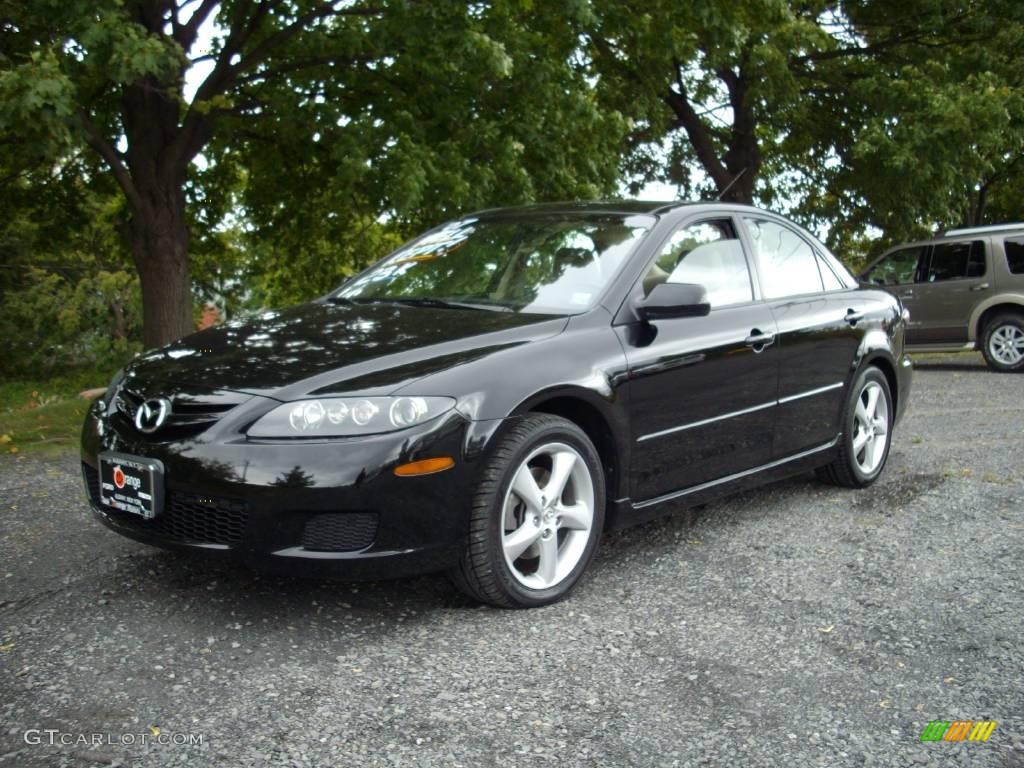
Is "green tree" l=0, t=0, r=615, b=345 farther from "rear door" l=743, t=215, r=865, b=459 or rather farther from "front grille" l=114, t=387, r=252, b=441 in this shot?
"front grille" l=114, t=387, r=252, b=441

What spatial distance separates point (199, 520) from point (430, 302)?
5.00 ft

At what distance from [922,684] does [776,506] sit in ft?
8.34

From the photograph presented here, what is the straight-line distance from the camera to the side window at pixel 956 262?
48.4 feet

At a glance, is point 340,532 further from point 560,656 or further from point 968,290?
point 968,290

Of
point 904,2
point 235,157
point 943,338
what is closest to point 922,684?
point 943,338

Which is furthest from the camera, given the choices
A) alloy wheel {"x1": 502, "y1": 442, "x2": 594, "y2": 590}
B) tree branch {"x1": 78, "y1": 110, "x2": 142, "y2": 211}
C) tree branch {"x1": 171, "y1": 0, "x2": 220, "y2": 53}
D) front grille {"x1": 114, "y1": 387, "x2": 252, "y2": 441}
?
tree branch {"x1": 171, "y1": 0, "x2": 220, "y2": 53}

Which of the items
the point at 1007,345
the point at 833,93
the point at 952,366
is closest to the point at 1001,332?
the point at 1007,345

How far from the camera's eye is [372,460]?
375 cm

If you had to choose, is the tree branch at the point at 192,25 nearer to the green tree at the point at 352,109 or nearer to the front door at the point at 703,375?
the green tree at the point at 352,109

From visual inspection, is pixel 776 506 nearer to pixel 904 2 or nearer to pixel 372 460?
pixel 372 460

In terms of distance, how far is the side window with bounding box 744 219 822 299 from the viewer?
225 inches

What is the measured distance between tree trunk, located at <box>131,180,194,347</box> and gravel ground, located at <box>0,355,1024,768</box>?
7.30m

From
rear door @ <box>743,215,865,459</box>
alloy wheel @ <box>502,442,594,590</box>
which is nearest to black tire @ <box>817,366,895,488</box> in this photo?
rear door @ <box>743,215,865,459</box>

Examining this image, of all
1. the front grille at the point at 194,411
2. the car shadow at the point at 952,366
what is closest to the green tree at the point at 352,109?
the car shadow at the point at 952,366
